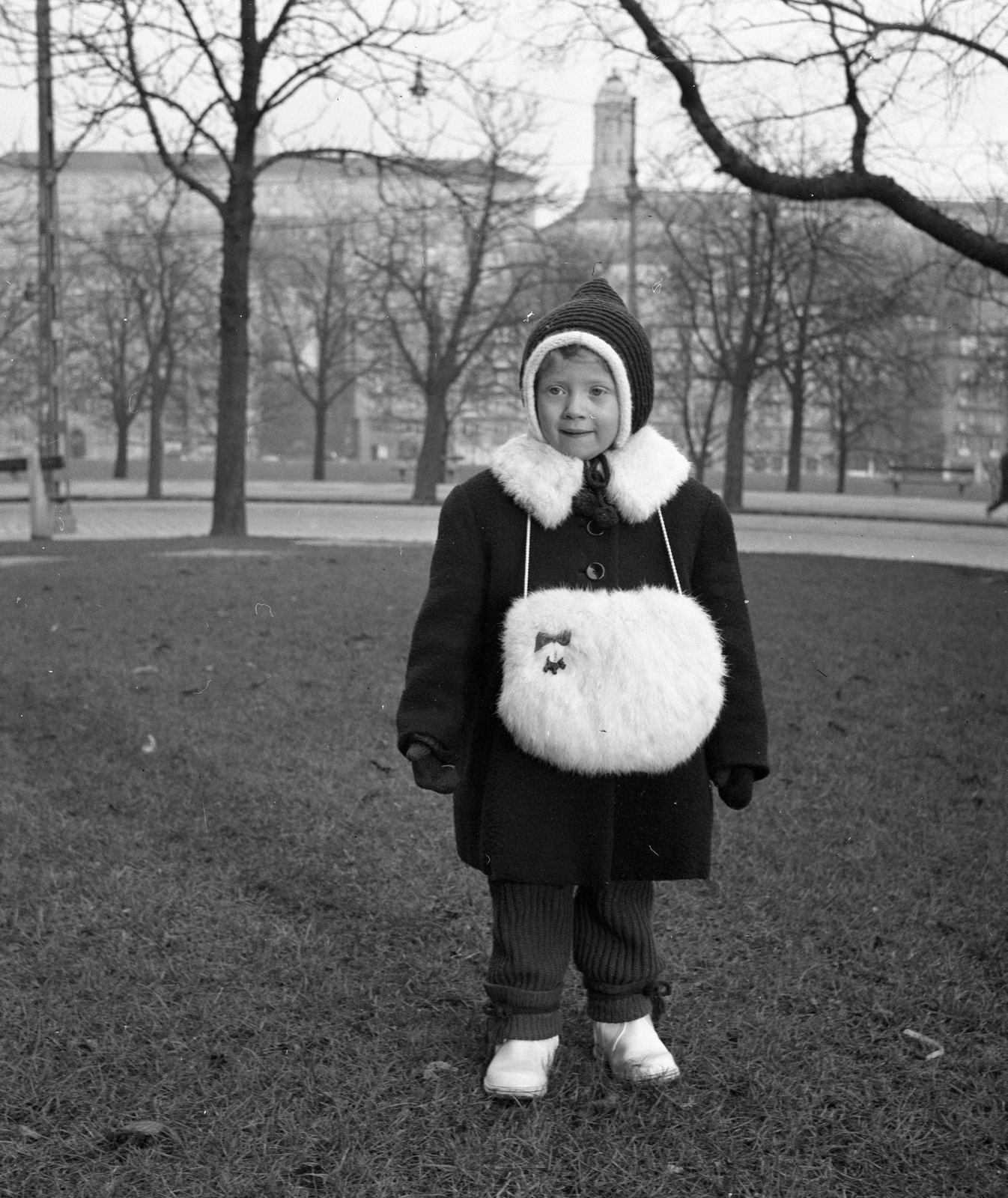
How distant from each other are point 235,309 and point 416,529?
619 centimetres

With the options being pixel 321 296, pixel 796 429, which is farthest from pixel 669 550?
pixel 321 296

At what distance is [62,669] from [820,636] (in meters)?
4.39

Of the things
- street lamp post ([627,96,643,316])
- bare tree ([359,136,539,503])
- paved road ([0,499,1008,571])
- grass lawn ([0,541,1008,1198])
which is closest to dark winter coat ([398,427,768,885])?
grass lawn ([0,541,1008,1198])

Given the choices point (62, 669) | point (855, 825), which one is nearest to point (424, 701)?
point (855, 825)

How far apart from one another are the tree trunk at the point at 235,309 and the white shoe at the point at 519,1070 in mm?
12302

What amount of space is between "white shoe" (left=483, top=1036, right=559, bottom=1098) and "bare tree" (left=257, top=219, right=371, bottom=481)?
38294 millimetres

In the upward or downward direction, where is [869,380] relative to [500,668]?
upward

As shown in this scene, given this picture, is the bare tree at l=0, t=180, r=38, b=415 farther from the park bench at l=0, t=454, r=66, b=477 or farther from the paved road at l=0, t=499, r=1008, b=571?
the park bench at l=0, t=454, r=66, b=477

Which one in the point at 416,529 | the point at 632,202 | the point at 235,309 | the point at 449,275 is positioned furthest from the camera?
the point at 449,275

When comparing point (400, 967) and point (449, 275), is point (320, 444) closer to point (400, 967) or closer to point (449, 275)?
point (449, 275)

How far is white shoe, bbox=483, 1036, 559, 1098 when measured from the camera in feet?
9.34

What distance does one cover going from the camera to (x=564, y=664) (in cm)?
276

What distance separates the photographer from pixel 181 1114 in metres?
2.76

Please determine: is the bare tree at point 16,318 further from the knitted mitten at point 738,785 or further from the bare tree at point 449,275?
the knitted mitten at point 738,785
